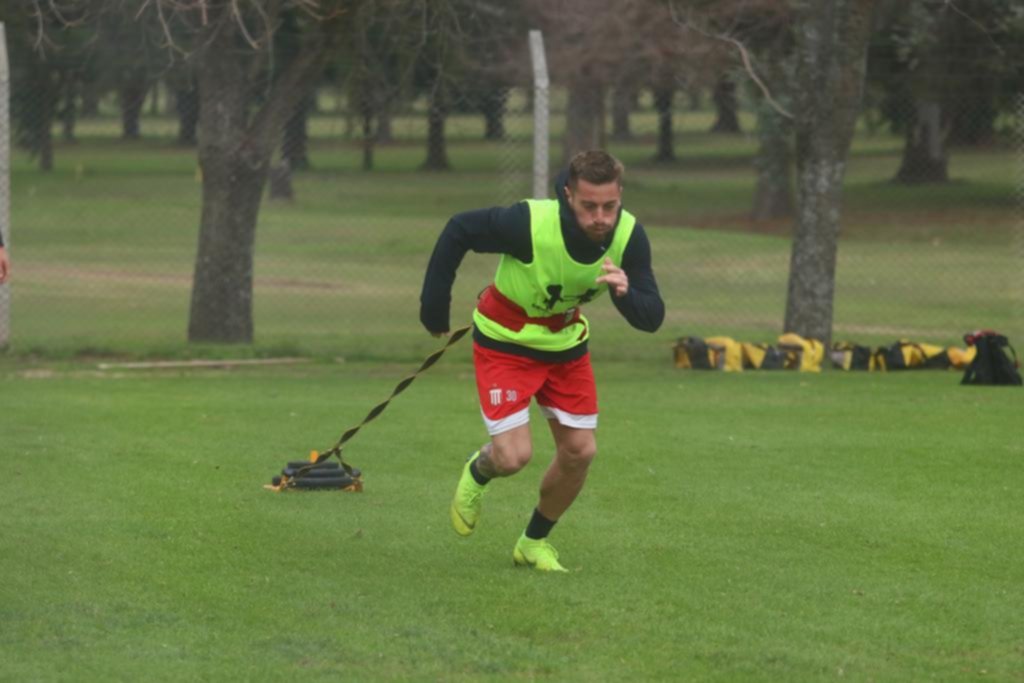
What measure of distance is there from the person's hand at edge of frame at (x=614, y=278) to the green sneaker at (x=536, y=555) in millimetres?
1277

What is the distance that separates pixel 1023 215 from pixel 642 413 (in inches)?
834

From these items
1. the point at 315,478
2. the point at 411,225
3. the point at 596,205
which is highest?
the point at 596,205

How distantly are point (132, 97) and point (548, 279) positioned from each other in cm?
2157

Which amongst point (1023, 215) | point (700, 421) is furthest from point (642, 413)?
point (1023, 215)

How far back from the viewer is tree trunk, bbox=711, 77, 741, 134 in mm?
36709

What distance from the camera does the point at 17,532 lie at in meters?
8.02

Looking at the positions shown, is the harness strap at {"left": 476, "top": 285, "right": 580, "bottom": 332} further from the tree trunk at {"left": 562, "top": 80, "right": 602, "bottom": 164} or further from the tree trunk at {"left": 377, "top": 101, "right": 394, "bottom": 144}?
the tree trunk at {"left": 562, "top": 80, "right": 602, "bottom": 164}

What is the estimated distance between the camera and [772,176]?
122 ft

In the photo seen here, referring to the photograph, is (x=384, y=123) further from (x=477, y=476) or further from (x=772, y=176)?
(x=772, y=176)

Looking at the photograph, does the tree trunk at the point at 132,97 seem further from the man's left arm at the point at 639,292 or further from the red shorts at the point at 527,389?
the man's left arm at the point at 639,292

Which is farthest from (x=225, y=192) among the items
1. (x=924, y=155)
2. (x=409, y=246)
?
(x=924, y=155)

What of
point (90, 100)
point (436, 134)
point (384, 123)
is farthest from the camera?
point (90, 100)

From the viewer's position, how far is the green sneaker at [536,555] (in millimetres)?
7371

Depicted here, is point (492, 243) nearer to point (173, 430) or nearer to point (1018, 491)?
point (1018, 491)
